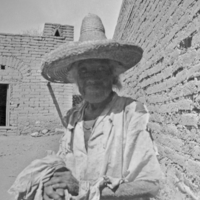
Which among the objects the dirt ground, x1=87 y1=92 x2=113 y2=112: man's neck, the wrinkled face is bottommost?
the dirt ground

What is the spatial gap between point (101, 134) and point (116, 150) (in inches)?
6.4

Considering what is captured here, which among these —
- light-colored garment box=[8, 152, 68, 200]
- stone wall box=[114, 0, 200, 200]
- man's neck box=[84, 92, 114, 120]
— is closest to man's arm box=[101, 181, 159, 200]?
light-colored garment box=[8, 152, 68, 200]

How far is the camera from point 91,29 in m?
1.77

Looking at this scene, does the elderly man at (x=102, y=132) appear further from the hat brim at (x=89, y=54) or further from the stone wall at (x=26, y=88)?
the stone wall at (x=26, y=88)

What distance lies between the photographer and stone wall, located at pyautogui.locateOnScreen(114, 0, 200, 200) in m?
2.27

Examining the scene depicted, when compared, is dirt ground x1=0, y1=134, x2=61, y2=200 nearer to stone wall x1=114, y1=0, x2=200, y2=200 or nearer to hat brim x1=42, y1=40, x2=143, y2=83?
stone wall x1=114, y1=0, x2=200, y2=200

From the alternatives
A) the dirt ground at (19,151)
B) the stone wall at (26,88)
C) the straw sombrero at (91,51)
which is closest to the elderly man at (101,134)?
the straw sombrero at (91,51)

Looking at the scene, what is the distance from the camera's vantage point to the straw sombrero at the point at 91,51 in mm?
1588

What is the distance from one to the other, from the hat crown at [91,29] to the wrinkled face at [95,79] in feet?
0.57

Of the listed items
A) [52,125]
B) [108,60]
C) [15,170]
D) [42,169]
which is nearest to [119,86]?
[108,60]

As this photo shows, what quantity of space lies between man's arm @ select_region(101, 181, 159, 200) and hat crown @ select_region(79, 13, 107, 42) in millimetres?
1015

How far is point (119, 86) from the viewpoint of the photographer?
2.03 metres

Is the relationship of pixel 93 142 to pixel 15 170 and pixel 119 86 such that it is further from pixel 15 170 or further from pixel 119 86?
pixel 15 170

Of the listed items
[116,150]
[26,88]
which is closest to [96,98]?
[116,150]
